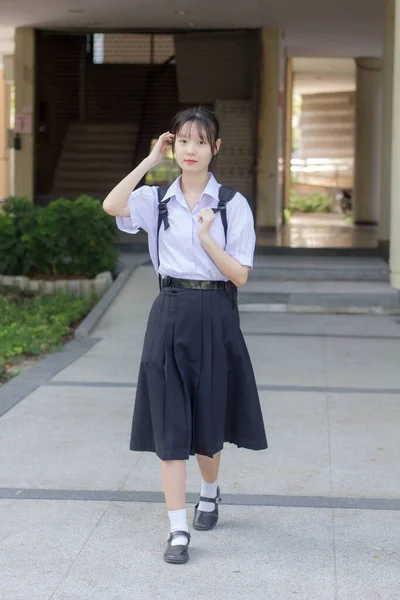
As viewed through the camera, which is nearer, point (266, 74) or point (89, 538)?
point (89, 538)

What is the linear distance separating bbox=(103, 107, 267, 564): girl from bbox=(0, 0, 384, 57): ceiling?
36.4ft

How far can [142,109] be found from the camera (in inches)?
806

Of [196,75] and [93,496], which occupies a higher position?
[196,75]

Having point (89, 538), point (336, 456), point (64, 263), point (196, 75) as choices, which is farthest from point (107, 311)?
point (196, 75)

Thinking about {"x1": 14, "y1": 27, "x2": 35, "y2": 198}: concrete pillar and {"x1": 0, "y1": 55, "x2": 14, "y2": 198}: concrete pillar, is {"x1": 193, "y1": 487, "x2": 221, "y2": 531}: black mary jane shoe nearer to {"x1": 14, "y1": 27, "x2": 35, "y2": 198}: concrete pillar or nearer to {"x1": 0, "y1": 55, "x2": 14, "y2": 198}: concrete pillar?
{"x1": 14, "y1": 27, "x2": 35, "y2": 198}: concrete pillar

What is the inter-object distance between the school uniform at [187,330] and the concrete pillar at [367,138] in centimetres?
1712

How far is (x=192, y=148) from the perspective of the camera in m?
3.79

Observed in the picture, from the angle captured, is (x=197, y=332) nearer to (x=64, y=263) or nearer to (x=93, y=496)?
(x=93, y=496)

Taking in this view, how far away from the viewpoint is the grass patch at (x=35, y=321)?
8.55 meters

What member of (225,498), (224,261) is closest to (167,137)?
(224,261)

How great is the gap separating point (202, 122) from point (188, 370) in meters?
0.92

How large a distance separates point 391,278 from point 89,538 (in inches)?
296

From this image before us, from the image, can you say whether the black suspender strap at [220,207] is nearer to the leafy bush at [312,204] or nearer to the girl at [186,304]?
the girl at [186,304]

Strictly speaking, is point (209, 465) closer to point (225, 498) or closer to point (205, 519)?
point (205, 519)
